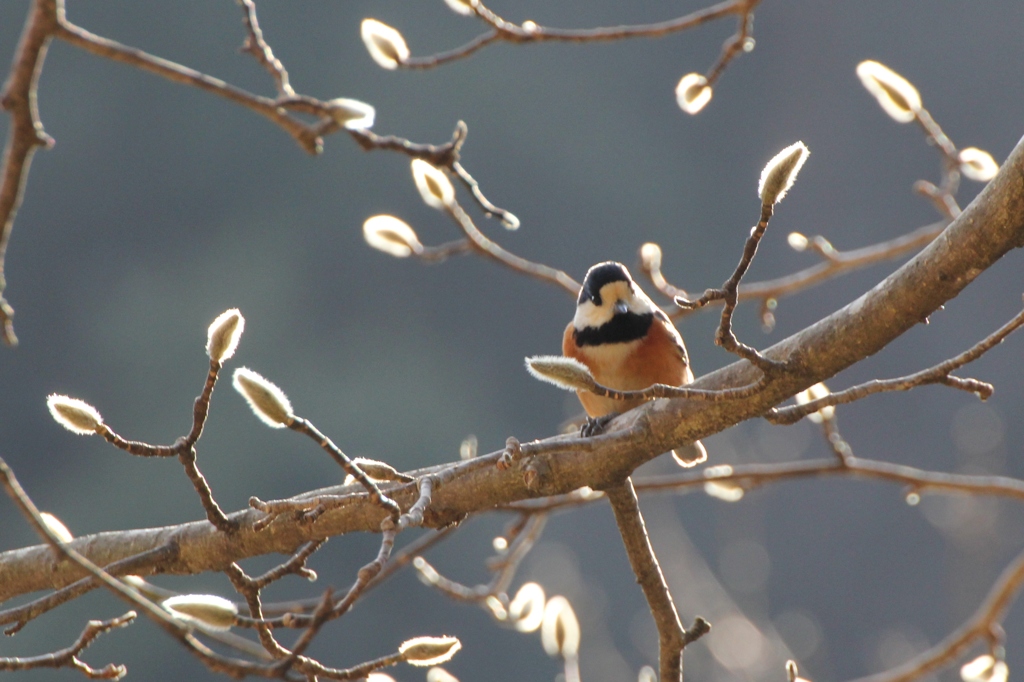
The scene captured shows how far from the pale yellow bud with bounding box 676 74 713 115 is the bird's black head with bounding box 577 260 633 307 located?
814 millimetres

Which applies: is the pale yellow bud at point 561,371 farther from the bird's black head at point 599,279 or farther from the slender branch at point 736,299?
the bird's black head at point 599,279

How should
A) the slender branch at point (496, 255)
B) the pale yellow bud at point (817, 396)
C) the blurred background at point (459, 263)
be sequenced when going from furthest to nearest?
the blurred background at point (459, 263), the slender branch at point (496, 255), the pale yellow bud at point (817, 396)

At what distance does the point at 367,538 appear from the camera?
350 inches

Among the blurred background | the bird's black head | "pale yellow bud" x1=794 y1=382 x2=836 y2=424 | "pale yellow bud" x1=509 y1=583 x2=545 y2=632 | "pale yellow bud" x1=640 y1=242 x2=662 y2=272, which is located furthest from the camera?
the blurred background

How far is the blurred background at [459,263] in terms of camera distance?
8656mm

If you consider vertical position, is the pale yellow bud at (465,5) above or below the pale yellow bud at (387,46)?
above

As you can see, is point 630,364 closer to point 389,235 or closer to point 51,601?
point 389,235

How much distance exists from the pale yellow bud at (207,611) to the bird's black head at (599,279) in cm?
172

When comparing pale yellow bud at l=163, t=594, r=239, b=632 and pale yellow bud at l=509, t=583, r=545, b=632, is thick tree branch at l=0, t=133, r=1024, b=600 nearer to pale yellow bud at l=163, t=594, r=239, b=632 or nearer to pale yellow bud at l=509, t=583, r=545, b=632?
pale yellow bud at l=163, t=594, r=239, b=632

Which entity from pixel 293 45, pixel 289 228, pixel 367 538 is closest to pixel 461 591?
pixel 367 538

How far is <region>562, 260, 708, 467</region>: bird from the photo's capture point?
8.23 ft

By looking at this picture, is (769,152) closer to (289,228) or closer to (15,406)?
(289,228)

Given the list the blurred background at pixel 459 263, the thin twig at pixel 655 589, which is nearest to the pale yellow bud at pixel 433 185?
the thin twig at pixel 655 589

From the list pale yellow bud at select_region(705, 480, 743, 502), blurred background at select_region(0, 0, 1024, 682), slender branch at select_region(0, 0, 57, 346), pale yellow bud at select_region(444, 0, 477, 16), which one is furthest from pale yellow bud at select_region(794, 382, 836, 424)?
blurred background at select_region(0, 0, 1024, 682)
